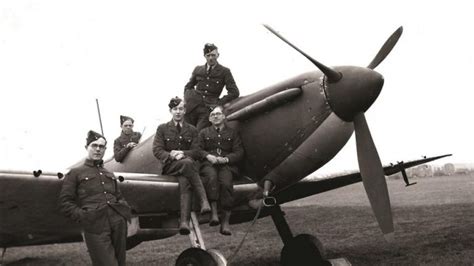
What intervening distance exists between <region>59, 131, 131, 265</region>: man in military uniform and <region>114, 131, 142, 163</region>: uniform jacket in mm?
2693

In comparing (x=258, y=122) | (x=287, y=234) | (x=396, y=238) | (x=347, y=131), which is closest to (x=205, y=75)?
(x=258, y=122)

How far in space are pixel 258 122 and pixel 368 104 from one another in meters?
1.52

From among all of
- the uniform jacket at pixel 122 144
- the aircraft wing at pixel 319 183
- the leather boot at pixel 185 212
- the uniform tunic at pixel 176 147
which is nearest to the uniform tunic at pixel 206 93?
the uniform tunic at pixel 176 147

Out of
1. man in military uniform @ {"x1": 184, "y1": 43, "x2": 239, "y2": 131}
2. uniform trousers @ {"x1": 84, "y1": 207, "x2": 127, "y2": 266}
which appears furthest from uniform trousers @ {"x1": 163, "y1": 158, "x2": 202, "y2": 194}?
man in military uniform @ {"x1": 184, "y1": 43, "x2": 239, "y2": 131}

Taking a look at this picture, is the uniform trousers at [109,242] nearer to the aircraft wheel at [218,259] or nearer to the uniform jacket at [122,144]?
the aircraft wheel at [218,259]

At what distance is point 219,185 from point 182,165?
559 mm

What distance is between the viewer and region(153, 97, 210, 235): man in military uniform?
593 cm

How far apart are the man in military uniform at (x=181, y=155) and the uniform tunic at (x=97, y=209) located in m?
0.88

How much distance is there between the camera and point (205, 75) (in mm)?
7379

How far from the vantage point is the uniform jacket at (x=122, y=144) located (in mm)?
8070

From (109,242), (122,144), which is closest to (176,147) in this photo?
(109,242)

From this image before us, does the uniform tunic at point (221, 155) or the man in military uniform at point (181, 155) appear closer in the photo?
the man in military uniform at point (181, 155)

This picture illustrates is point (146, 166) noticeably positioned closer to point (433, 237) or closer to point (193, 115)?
point (193, 115)

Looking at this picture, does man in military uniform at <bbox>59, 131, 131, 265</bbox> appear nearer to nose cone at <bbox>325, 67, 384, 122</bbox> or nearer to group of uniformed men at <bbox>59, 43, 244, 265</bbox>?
group of uniformed men at <bbox>59, 43, 244, 265</bbox>
